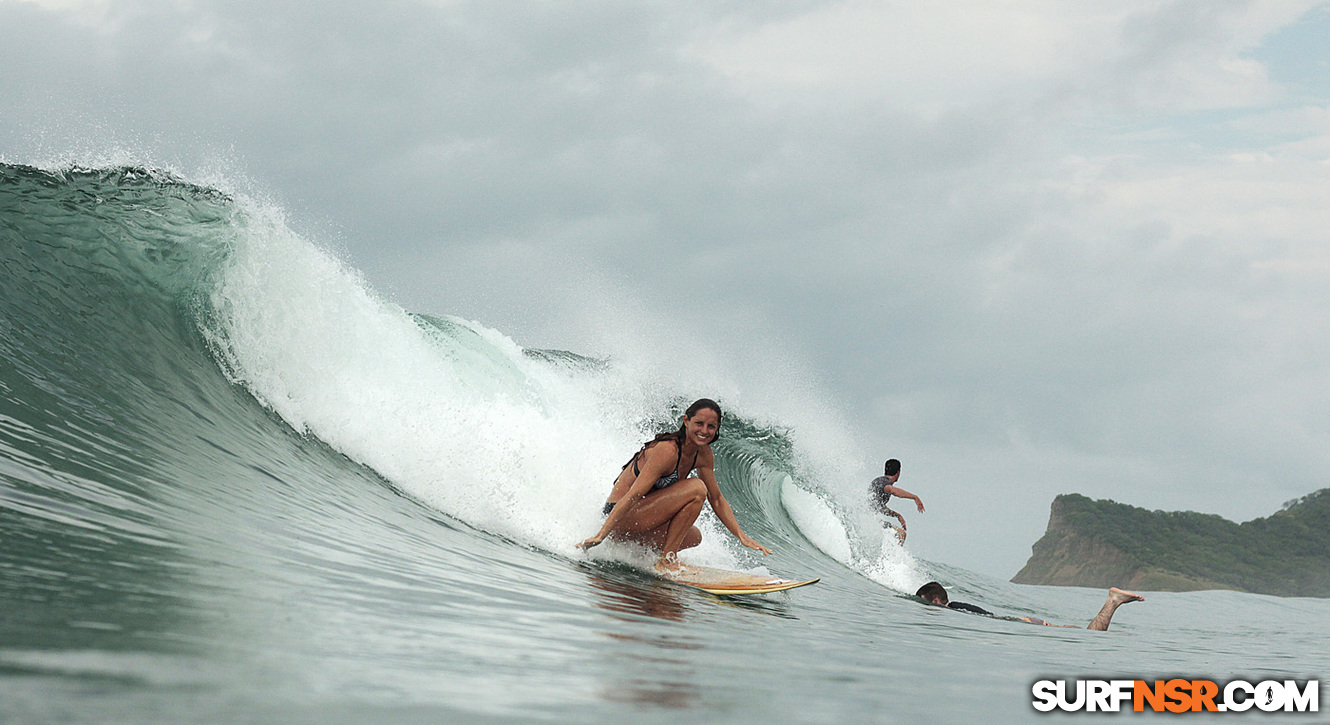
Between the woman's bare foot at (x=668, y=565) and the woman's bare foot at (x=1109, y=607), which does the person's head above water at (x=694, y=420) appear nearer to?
the woman's bare foot at (x=668, y=565)

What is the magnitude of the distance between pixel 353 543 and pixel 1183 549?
60782 mm

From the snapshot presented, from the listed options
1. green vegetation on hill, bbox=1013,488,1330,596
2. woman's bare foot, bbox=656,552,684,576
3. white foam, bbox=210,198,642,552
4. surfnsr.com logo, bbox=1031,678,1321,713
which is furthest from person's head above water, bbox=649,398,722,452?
green vegetation on hill, bbox=1013,488,1330,596

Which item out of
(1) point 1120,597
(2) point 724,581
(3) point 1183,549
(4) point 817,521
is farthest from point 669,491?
(3) point 1183,549

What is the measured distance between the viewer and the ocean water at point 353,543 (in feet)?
7.69

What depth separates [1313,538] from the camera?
56.1 m

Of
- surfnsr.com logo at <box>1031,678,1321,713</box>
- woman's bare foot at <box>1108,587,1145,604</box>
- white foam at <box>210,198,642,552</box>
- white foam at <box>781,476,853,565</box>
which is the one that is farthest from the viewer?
white foam at <box>781,476,853,565</box>

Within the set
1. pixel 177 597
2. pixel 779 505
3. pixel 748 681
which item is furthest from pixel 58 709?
pixel 779 505

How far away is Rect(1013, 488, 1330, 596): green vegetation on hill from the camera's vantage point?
51.2m

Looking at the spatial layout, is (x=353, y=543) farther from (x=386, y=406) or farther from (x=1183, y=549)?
(x=1183, y=549)

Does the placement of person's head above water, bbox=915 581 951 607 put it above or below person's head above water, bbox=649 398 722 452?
below

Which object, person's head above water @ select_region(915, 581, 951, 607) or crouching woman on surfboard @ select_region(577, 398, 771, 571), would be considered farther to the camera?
person's head above water @ select_region(915, 581, 951, 607)

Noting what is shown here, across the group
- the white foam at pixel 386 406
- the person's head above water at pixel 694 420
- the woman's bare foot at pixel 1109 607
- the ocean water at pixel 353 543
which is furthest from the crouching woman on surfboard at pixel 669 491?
the woman's bare foot at pixel 1109 607

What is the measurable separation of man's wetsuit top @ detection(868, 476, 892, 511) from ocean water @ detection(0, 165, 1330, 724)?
2.78 feet

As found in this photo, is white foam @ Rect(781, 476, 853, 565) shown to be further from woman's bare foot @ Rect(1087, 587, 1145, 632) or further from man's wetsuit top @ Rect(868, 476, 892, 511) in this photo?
woman's bare foot @ Rect(1087, 587, 1145, 632)
